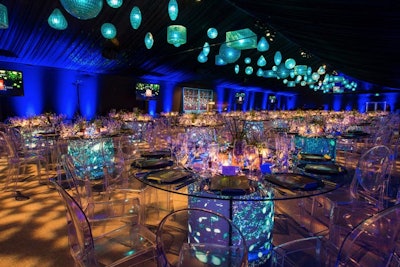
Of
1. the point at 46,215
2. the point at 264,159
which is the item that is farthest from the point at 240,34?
the point at 46,215

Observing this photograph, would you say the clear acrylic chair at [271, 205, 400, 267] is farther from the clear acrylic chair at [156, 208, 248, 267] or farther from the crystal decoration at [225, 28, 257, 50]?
the crystal decoration at [225, 28, 257, 50]

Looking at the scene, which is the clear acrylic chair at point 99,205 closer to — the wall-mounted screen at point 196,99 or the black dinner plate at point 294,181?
the black dinner plate at point 294,181

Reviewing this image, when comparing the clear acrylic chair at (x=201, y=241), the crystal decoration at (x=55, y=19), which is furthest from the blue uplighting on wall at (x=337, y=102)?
the clear acrylic chair at (x=201, y=241)

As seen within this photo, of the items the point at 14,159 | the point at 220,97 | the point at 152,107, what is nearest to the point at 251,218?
the point at 14,159

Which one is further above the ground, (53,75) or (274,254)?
(53,75)

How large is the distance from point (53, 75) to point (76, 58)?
4.63 ft

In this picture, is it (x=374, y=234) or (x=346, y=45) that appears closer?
(x=374, y=234)

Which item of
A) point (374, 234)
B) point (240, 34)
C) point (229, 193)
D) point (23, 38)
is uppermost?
point (23, 38)

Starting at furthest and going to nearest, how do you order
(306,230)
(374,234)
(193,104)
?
(193,104) < (306,230) < (374,234)

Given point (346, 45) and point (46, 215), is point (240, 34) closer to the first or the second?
point (346, 45)

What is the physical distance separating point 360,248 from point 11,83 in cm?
1144

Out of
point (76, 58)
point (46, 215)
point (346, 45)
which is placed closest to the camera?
point (46, 215)

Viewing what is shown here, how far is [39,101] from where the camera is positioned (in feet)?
34.7

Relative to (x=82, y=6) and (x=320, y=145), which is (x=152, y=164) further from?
(x=320, y=145)
